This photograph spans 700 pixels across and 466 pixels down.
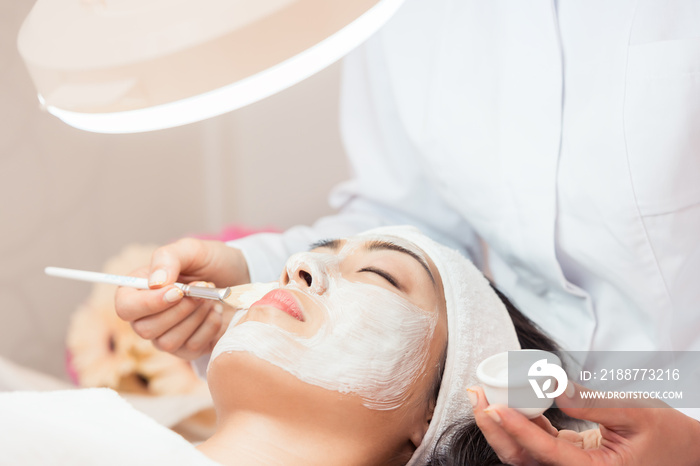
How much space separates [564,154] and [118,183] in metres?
1.12

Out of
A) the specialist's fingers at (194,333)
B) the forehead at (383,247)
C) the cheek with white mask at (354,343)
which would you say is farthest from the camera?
the specialist's fingers at (194,333)

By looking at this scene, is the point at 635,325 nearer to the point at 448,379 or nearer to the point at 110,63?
the point at 448,379

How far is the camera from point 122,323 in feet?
4.27

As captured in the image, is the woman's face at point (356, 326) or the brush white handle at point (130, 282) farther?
the brush white handle at point (130, 282)

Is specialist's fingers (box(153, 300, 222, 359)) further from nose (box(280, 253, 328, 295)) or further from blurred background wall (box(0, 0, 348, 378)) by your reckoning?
blurred background wall (box(0, 0, 348, 378))

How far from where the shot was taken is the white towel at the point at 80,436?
2.17ft

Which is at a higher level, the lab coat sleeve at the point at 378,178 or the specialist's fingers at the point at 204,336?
the lab coat sleeve at the point at 378,178

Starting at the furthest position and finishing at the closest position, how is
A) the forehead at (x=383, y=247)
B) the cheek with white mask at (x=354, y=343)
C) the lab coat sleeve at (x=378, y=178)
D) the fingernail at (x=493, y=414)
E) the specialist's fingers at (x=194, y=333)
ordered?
the lab coat sleeve at (x=378, y=178) → the specialist's fingers at (x=194, y=333) → the forehead at (x=383, y=247) → the cheek with white mask at (x=354, y=343) → the fingernail at (x=493, y=414)

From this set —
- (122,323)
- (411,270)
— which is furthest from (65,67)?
(122,323)

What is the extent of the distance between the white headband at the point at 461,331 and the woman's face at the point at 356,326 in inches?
0.8

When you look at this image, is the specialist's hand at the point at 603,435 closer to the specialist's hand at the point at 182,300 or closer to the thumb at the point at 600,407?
the thumb at the point at 600,407

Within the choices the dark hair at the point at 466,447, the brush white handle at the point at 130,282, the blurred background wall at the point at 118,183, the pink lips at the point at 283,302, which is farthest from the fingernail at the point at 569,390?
the blurred background wall at the point at 118,183

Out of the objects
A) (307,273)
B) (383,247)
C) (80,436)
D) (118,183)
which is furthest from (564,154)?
(118,183)

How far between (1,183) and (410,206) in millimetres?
865
